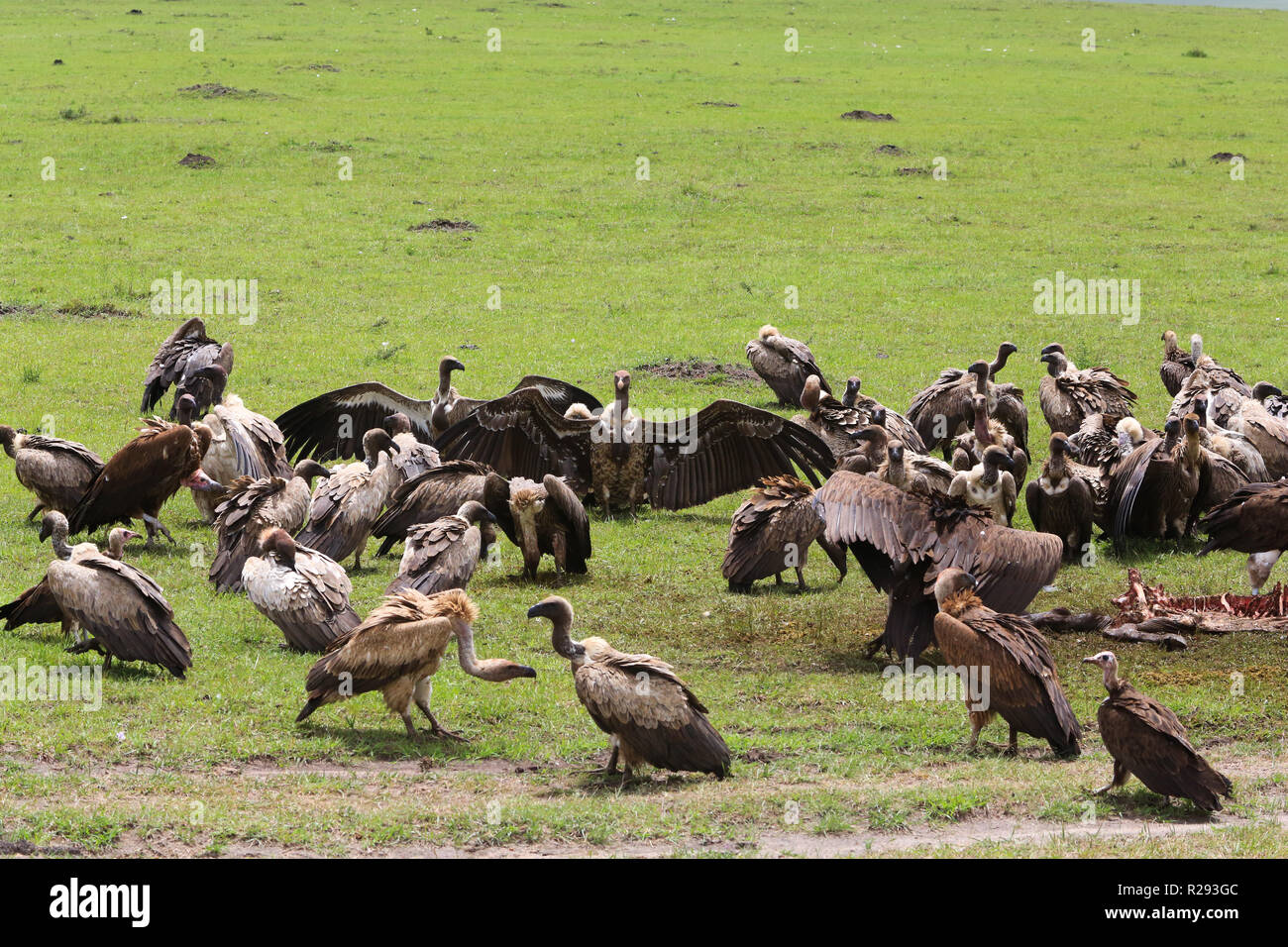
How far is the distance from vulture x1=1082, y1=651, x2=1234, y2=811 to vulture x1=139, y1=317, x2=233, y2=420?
12.6 m

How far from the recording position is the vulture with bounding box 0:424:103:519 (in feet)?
45.2

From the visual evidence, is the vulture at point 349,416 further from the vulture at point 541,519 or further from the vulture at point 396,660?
the vulture at point 396,660

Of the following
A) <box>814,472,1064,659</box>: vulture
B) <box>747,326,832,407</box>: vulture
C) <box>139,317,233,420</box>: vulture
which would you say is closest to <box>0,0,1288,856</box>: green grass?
<box>814,472,1064,659</box>: vulture

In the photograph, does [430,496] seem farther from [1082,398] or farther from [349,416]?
[1082,398]

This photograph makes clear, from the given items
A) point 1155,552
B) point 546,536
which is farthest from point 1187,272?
point 546,536

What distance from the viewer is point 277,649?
10852mm

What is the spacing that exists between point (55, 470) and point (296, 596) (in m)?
4.59

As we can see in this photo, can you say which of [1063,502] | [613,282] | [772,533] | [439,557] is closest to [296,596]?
[439,557]

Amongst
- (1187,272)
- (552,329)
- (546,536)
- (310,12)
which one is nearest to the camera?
(546,536)

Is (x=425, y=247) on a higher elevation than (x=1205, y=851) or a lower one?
higher

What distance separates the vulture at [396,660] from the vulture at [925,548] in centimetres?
294

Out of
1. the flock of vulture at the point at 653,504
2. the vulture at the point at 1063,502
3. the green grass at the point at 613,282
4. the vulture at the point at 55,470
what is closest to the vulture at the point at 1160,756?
the flock of vulture at the point at 653,504

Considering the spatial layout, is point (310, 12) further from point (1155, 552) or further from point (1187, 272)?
point (1155, 552)

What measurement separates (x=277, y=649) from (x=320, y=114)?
2773 centimetres
